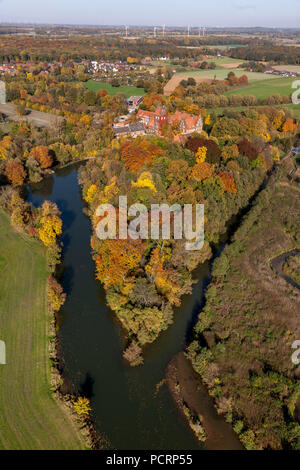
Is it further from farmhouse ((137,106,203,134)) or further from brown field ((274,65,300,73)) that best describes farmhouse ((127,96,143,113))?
brown field ((274,65,300,73))

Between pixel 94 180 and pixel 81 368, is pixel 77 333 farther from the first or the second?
pixel 94 180

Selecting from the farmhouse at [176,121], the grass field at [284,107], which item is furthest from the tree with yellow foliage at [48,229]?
the grass field at [284,107]

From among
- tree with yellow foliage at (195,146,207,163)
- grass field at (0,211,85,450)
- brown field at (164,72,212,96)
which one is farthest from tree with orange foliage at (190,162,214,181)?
brown field at (164,72,212,96)

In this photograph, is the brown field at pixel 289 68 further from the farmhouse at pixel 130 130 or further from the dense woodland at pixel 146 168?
the farmhouse at pixel 130 130

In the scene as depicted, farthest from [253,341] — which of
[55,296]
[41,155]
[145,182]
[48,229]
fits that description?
[41,155]

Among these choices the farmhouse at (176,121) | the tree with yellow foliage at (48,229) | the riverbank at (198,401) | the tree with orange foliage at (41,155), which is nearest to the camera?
the riverbank at (198,401)

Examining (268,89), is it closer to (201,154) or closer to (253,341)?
(201,154)

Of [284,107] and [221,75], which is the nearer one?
[284,107]
